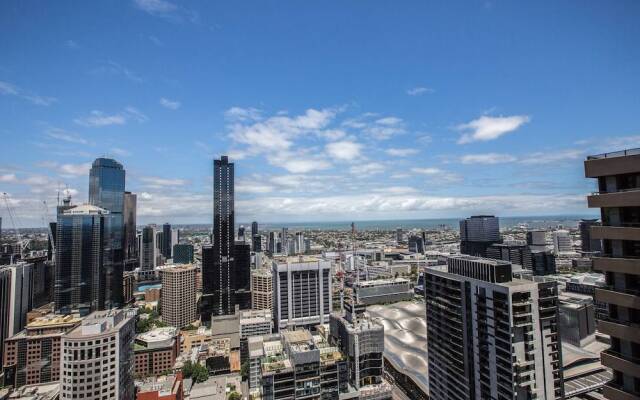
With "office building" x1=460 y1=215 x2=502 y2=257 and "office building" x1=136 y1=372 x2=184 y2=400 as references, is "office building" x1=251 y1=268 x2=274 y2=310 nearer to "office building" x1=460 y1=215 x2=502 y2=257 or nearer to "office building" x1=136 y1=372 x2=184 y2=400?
"office building" x1=136 y1=372 x2=184 y2=400

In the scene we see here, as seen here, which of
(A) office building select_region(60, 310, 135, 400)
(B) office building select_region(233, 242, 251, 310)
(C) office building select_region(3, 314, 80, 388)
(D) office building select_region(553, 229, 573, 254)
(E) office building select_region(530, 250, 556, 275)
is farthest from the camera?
(D) office building select_region(553, 229, 573, 254)

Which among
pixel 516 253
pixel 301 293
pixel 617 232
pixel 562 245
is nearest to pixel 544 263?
pixel 516 253

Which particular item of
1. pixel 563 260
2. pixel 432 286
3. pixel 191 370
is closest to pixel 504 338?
pixel 432 286

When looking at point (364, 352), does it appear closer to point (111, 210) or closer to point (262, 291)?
point (262, 291)

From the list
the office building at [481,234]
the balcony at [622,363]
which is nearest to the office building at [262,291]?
the office building at [481,234]

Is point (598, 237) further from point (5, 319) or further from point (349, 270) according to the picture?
point (349, 270)

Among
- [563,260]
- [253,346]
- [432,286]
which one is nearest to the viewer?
[432,286]

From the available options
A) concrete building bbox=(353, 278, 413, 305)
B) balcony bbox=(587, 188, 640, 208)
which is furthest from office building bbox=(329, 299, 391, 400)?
concrete building bbox=(353, 278, 413, 305)
